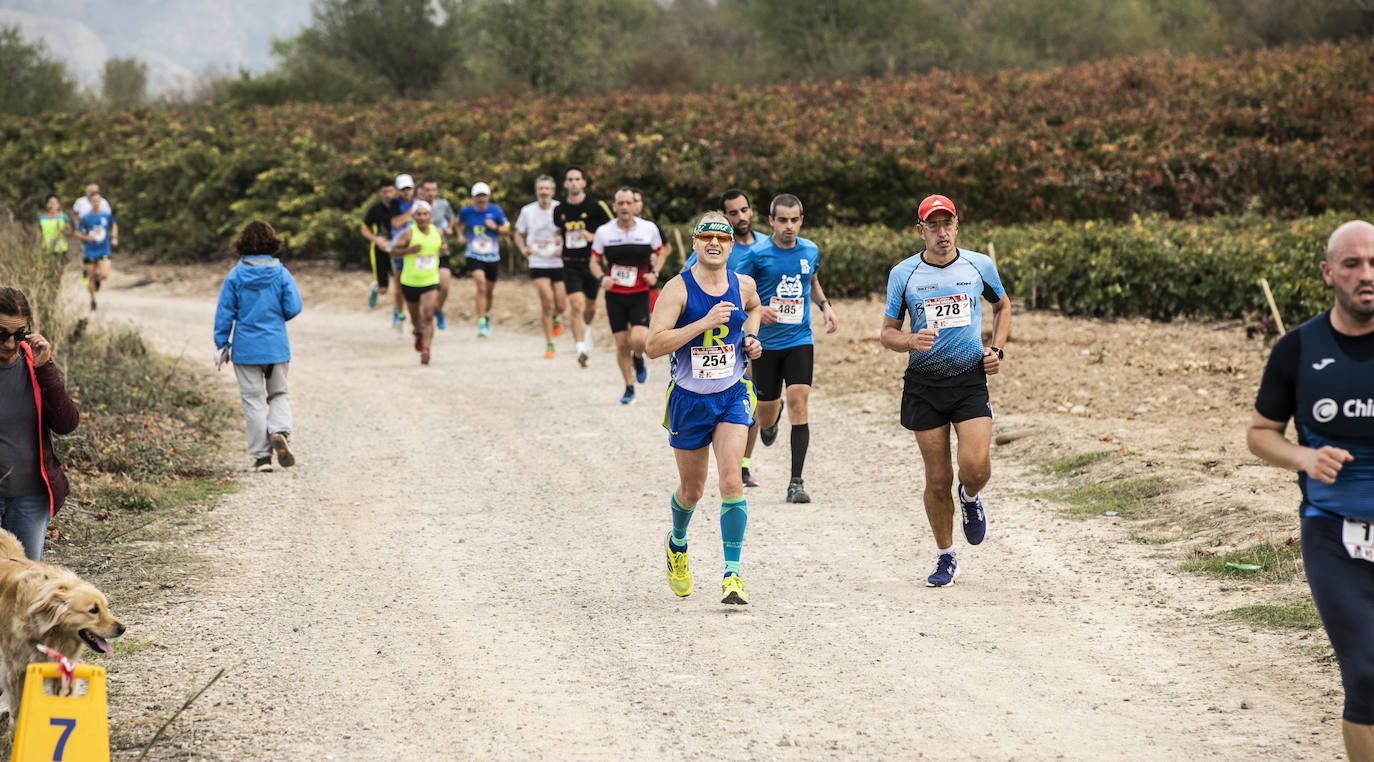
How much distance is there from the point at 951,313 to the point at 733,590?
184 cm

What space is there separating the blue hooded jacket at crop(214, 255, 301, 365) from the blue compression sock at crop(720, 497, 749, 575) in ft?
15.9

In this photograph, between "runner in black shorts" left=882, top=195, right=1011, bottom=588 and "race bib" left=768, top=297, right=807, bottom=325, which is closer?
"runner in black shorts" left=882, top=195, right=1011, bottom=588

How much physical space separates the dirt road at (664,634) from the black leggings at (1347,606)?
0.88 meters

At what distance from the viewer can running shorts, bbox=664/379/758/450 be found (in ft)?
22.1

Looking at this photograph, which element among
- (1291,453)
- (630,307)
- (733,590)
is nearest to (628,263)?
(630,307)

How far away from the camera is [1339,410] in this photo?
3.96 meters

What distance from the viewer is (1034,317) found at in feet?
55.0

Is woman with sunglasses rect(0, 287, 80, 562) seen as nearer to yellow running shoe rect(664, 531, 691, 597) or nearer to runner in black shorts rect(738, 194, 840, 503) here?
yellow running shoe rect(664, 531, 691, 597)

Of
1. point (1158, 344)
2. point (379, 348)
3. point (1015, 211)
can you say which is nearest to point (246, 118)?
point (379, 348)

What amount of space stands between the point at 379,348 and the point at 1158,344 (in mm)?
9984

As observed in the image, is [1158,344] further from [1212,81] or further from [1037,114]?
[1212,81]

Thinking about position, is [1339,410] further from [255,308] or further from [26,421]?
[255,308]

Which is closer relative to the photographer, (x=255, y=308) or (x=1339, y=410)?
(x=1339, y=410)

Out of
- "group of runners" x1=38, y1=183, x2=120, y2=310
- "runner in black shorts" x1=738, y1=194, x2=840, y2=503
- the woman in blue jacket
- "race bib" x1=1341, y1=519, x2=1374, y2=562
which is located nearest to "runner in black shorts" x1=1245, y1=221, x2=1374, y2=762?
"race bib" x1=1341, y1=519, x2=1374, y2=562
